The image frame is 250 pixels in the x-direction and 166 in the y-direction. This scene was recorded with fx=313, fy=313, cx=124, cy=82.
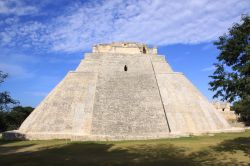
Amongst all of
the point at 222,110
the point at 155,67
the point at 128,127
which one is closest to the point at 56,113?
the point at 128,127

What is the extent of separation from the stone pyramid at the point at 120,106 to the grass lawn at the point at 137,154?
337cm

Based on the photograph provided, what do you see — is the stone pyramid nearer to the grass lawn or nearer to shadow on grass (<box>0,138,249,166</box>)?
the grass lawn

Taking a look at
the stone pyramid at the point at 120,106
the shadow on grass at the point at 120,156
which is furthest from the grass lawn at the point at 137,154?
the stone pyramid at the point at 120,106

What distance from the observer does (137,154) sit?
15.3m

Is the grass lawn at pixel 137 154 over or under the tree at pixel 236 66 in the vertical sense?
under

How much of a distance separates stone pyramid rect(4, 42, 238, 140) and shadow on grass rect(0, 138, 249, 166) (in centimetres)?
378

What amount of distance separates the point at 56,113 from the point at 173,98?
9.62m

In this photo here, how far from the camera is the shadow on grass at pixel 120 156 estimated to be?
13.2 meters

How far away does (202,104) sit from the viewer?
26672mm

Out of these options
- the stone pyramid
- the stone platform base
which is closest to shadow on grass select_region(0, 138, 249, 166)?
the stone platform base

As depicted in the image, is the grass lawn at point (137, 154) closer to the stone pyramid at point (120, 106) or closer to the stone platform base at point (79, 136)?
the stone platform base at point (79, 136)

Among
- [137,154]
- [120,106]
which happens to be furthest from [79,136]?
[137,154]

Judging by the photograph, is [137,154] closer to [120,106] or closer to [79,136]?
[79,136]

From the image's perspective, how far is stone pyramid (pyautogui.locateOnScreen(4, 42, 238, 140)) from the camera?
2269 cm
